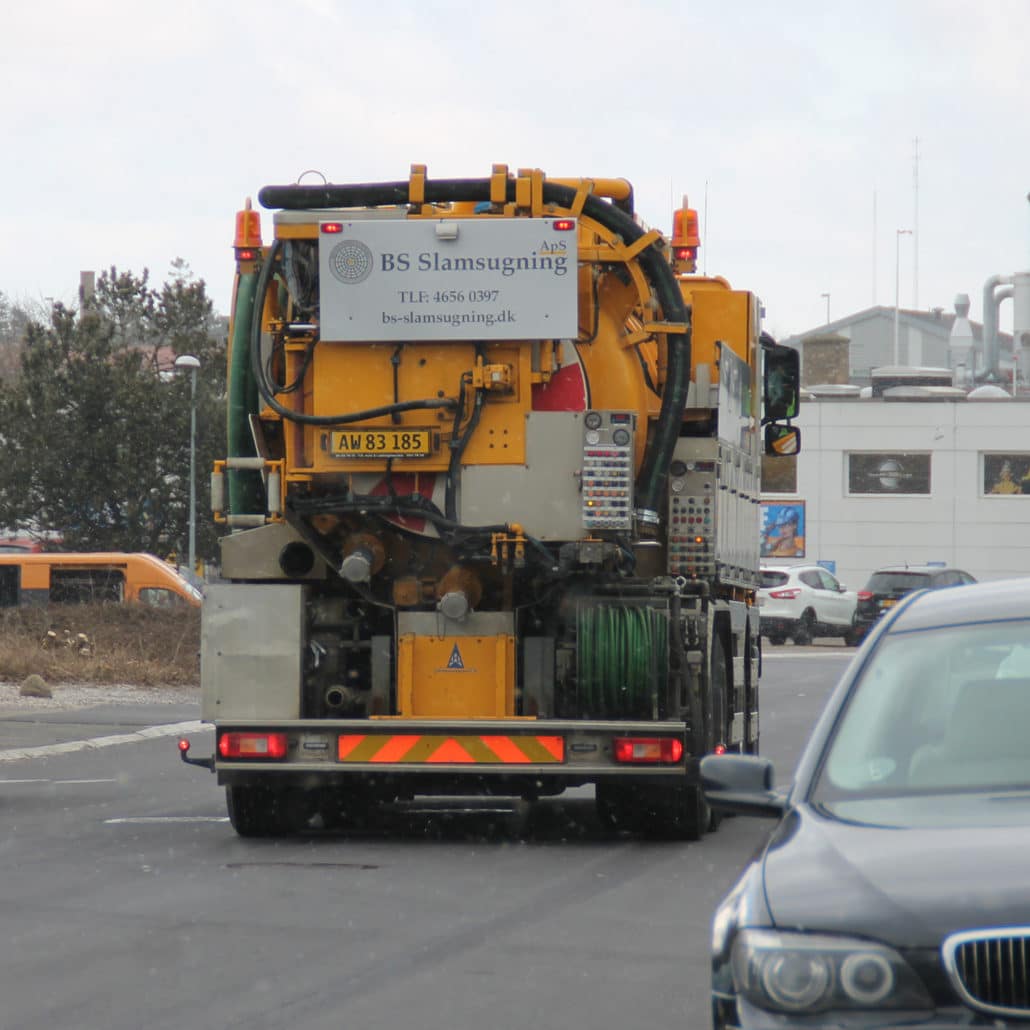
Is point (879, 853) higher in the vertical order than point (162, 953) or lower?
higher

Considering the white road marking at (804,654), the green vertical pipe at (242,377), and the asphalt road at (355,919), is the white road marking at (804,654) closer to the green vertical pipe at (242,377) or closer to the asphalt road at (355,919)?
the asphalt road at (355,919)

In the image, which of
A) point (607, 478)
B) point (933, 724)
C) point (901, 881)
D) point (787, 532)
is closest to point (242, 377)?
point (607, 478)

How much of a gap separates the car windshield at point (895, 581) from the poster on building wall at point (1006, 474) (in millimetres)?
23323

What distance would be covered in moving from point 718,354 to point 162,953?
6193mm

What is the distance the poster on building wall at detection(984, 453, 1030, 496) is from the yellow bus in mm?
30074

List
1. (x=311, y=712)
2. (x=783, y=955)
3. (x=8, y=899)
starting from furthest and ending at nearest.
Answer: (x=311, y=712)
(x=8, y=899)
(x=783, y=955)

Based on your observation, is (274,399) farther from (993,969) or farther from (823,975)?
(993,969)

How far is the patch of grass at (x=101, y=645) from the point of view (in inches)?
1220

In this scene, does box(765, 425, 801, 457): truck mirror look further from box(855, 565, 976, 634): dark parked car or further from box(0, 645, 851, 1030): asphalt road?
box(855, 565, 976, 634): dark parked car

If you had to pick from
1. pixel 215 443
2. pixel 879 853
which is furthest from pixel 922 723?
pixel 215 443

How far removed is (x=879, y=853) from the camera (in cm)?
458

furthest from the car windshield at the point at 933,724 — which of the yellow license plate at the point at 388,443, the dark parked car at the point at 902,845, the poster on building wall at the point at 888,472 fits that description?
the poster on building wall at the point at 888,472

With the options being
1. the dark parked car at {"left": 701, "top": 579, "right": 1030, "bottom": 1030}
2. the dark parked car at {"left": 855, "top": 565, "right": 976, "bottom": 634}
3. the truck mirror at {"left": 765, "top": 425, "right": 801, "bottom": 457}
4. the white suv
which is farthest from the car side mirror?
the white suv

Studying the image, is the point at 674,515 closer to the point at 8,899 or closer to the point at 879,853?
the point at 8,899
